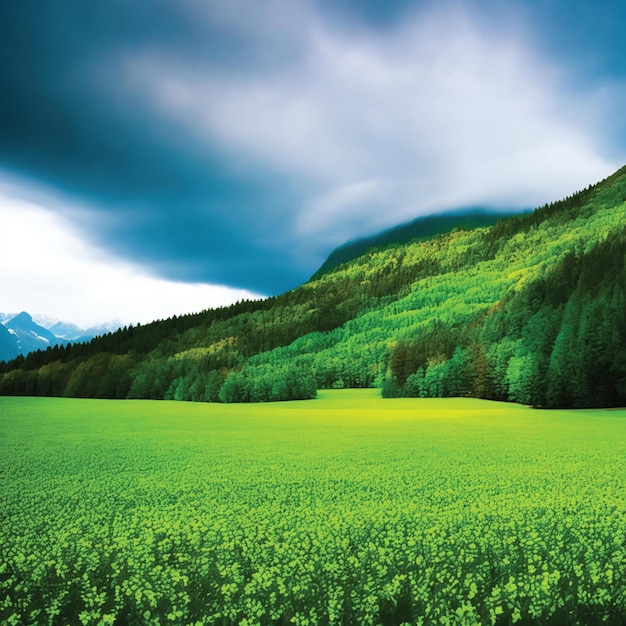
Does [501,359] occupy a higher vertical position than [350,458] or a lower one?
higher

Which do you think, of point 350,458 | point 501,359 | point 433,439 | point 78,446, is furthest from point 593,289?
point 78,446

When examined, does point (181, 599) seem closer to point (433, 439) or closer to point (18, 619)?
point (18, 619)

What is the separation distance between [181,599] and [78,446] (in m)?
27.4

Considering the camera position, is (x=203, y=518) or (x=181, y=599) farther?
(x=203, y=518)

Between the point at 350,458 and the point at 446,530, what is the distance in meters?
14.5

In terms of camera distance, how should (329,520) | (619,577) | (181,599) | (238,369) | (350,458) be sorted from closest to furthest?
(181,599)
(619,577)
(329,520)
(350,458)
(238,369)

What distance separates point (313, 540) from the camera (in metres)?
12.7

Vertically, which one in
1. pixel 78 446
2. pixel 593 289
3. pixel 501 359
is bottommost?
pixel 78 446

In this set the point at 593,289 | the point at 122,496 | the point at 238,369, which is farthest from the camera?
the point at 238,369

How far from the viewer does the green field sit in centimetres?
941

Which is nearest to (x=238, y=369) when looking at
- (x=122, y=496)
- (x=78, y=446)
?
(x=78, y=446)

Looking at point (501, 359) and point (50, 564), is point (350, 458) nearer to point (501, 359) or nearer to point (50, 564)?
point (50, 564)

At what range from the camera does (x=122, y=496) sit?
59.3 ft

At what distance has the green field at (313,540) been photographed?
941 cm
